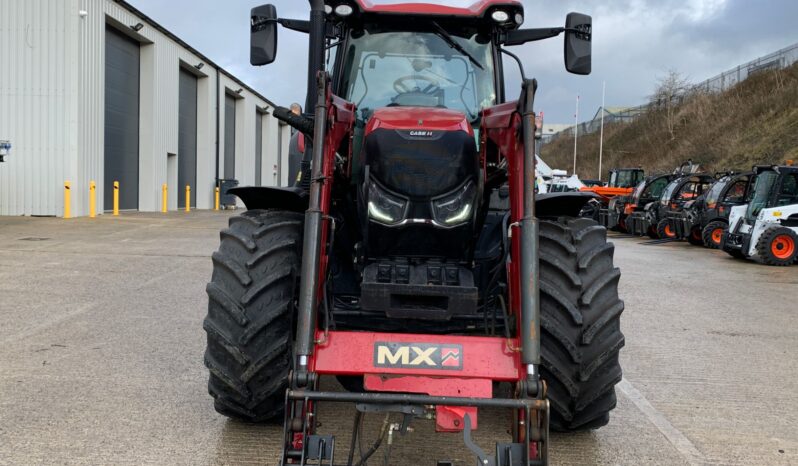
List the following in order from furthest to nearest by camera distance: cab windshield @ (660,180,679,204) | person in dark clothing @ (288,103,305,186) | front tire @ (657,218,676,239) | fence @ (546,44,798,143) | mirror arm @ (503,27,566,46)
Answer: fence @ (546,44,798,143)
cab windshield @ (660,180,679,204)
front tire @ (657,218,676,239)
person in dark clothing @ (288,103,305,186)
mirror arm @ (503,27,566,46)

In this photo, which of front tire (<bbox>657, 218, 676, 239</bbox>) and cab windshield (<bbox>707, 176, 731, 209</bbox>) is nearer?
cab windshield (<bbox>707, 176, 731, 209</bbox>)

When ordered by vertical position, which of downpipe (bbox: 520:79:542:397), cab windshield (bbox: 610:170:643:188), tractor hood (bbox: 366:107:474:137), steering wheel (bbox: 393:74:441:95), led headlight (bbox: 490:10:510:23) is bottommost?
downpipe (bbox: 520:79:542:397)

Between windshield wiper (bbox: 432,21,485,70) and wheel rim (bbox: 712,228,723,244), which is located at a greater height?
windshield wiper (bbox: 432,21,485,70)


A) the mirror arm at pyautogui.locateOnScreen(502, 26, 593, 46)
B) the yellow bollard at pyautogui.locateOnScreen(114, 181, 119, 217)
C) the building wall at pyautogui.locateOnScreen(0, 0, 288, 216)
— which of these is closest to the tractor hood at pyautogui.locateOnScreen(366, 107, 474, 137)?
the mirror arm at pyautogui.locateOnScreen(502, 26, 593, 46)

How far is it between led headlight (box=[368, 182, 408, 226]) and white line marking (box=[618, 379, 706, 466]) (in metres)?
2.06

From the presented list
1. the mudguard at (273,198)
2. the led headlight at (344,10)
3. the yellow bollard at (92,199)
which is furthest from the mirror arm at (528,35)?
the yellow bollard at (92,199)

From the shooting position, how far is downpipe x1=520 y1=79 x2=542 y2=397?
2.82m

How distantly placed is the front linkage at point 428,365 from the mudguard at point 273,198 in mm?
751

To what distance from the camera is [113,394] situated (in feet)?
14.6

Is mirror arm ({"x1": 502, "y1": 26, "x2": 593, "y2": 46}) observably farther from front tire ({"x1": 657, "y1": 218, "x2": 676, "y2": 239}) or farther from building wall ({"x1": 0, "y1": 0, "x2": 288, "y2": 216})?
front tire ({"x1": 657, "y1": 218, "x2": 676, "y2": 239})

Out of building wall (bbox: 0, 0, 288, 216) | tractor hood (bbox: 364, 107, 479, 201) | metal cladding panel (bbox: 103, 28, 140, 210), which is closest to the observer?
tractor hood (bbox: 364, 107, 479, 201)

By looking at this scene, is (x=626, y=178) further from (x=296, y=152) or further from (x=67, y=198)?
(x=296, y=152)

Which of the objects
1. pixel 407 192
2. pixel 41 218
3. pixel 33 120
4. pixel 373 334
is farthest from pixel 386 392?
pixel 33 120

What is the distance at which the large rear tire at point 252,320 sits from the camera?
3.36 m
